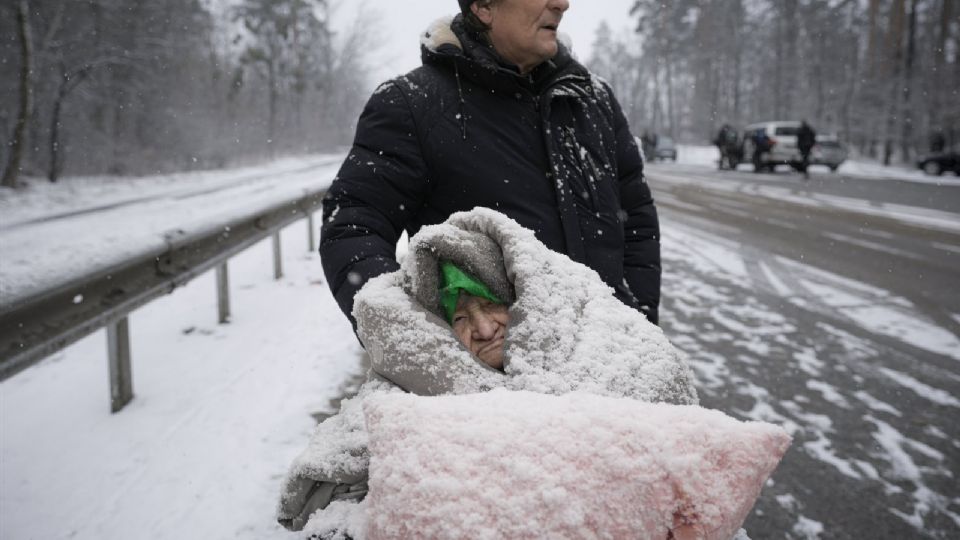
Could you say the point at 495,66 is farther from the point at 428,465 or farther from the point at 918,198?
the point at 918,198

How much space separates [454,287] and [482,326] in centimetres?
10

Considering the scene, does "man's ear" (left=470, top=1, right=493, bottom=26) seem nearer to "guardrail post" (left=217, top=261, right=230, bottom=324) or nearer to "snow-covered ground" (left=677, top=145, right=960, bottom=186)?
"guardrail post" (left=217, top=261, right=230, bottom=324)

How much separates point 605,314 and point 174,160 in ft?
108

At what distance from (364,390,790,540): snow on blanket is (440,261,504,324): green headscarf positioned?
0.97 ft

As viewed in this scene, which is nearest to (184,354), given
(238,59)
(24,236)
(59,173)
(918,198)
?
(24,236)

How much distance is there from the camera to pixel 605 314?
1155 mm

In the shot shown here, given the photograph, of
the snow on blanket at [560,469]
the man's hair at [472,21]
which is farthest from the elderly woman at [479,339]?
the man's hair at [472,21]

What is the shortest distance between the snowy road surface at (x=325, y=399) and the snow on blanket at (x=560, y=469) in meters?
1.73

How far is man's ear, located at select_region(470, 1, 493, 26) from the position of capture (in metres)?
1.64

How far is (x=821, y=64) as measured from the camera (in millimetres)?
50219

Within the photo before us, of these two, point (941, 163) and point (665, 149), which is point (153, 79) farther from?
point (941, 163)

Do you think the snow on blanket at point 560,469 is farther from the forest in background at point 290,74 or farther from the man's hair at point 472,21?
the forest in background at point 290,74

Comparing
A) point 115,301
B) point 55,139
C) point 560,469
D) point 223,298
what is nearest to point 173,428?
point 115,301

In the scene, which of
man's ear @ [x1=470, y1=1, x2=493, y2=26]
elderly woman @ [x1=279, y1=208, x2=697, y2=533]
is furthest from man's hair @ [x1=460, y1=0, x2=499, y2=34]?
elderly woman @ [x1=279, y1=208, x2=697, y2=533]
